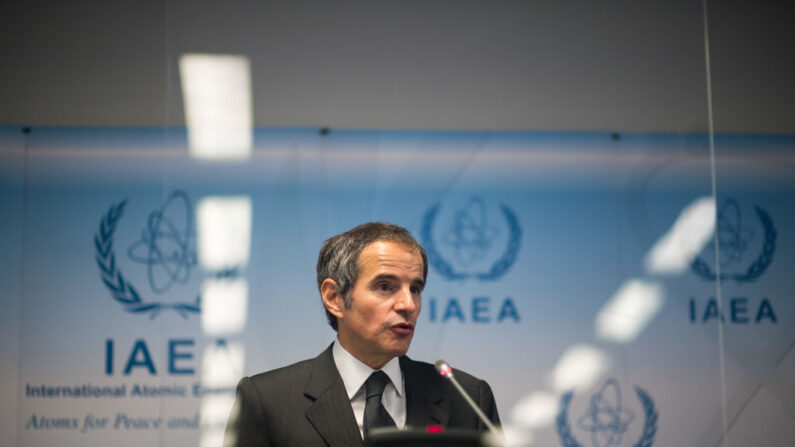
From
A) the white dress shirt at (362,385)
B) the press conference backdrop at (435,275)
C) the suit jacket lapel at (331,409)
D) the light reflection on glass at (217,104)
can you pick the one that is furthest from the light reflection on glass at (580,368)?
the light reflection on glass at (217,104)

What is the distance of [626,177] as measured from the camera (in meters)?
3.65

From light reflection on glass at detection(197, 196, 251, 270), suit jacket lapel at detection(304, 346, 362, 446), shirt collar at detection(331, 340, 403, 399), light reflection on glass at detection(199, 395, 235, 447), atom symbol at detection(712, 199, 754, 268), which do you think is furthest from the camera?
atom symbol at detection(712, 199, 754, 268)

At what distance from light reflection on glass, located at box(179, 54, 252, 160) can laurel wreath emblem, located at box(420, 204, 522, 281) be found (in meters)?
0.91

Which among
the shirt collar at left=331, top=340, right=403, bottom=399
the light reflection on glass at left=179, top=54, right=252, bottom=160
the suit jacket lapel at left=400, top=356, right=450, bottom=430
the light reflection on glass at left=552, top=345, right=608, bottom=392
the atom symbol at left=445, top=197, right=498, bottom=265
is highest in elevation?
the light reflection on glass at left=179, top=54, right=252, bottom=160

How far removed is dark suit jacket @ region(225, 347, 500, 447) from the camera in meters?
2.08

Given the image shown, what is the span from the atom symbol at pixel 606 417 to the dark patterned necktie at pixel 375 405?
1685 millimetres

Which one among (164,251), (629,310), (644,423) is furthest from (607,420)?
(164,251)

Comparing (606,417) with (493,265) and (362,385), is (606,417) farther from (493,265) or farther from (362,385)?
(362,385)

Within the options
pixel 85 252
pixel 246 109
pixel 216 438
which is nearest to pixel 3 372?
pixel 85 252

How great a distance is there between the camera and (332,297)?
2281 millimetres

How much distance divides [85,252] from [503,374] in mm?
2049

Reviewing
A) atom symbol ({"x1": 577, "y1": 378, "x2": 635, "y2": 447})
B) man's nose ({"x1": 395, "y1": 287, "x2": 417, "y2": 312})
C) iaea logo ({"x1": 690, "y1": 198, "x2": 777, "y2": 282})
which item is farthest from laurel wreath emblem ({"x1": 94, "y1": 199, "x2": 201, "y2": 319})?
iaea logo ({"x1": 690, "y1": 198, "x2": 777, "y2": 282})

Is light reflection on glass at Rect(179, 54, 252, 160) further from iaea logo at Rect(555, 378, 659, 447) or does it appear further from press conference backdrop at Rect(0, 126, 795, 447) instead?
iaea logo at Rect(555, 378, 659, 447)

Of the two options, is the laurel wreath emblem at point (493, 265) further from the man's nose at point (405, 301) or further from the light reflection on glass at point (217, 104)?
the man's nose at point (405, 301)
